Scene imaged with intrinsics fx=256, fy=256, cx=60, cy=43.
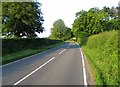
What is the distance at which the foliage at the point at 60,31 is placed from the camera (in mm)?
164125

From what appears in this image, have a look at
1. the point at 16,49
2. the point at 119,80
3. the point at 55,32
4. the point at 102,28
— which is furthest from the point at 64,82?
the point at 55,32

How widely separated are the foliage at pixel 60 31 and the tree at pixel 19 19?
10852cm

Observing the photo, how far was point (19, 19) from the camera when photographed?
52.8 metres

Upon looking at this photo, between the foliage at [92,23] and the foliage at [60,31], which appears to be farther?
the foliage at [60,31]

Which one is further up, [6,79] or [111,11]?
[111,11]

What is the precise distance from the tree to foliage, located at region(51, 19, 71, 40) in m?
109

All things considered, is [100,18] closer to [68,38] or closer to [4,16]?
[4,16]

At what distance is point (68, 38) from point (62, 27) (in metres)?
8.50

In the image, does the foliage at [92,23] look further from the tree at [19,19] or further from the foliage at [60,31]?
the foliage at [60,31]

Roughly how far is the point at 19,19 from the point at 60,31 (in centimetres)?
11184

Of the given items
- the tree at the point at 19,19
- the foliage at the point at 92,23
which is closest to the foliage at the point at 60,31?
the foliage at the point at 92,23

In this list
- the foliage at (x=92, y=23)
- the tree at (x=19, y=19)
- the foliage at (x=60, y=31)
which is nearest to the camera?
the tree at (x=19, y=19)

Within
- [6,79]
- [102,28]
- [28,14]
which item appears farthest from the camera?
[102,28]

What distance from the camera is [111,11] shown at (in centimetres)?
9656
